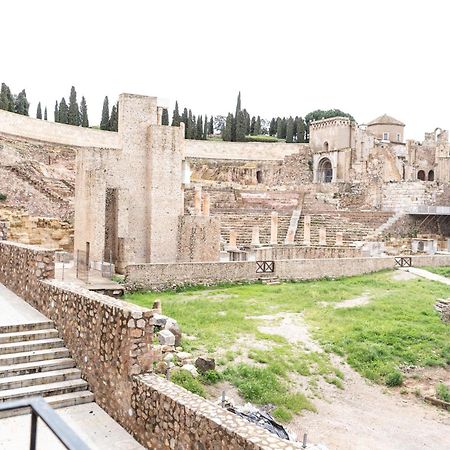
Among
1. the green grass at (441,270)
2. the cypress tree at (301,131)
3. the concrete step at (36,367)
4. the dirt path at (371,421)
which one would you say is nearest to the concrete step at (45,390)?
the concrete step at (36,367)

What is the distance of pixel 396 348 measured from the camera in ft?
44.9

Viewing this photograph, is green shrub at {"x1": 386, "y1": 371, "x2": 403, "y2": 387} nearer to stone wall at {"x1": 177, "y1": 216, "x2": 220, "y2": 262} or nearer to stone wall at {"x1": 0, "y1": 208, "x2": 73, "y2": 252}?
stone wall at {"x1": 177, "y1": 216, "x2": 220, "y2": 262}

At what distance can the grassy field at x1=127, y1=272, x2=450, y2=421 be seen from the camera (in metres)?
10.9

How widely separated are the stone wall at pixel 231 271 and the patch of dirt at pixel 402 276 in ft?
3.14

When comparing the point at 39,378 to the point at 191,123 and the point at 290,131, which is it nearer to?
the point at 191,123

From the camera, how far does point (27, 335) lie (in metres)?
9.12

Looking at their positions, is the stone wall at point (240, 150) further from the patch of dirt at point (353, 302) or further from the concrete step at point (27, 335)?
the concrete step at point (27, 335)

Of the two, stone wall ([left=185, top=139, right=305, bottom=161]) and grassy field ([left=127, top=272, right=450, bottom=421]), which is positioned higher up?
stone wall ([left=185, top=139, right=305, bottom=161])

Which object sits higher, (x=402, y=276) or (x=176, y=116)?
(x=176, y=116)

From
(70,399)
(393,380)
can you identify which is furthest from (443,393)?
(70,399)

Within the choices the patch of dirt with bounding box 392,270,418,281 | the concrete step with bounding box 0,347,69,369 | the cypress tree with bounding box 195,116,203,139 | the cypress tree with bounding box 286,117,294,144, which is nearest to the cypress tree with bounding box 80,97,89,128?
the cypress tree with bounding box 195,116,203,139

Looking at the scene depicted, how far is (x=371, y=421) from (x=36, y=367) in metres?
6.35

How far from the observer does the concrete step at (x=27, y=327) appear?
9.09 metres

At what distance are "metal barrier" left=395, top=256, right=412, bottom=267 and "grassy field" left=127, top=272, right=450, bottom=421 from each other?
221 inches
